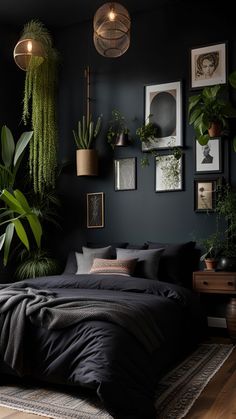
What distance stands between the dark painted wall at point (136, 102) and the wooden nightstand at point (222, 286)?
62 centimetres

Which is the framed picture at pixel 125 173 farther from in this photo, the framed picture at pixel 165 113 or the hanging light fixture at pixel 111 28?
the hanging light fixture at pixel 111 28

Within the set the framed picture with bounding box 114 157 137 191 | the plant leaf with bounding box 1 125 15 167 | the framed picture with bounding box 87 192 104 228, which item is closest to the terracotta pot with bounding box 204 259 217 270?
the framed picture with bounding box 114 157 137 191

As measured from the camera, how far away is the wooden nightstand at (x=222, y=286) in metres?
4.52

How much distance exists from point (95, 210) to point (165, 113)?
1411 mm

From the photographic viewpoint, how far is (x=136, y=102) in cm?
561

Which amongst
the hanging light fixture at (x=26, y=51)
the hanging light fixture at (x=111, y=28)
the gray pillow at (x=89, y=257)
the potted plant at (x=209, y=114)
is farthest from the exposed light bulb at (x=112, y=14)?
the gray pillow at (x=89, y=257)

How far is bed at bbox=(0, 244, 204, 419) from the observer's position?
9.09 feet

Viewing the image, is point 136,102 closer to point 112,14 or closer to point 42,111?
point 42,111

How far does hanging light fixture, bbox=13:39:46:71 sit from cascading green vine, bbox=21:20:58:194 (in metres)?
0.63

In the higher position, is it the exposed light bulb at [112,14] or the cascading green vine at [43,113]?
the exposed light bulb at [112,14]

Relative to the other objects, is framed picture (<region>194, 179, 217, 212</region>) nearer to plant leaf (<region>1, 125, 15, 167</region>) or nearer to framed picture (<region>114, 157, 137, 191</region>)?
framed picture (<region>114, 157, 137, 191</region>)

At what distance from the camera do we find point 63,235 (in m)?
5.98

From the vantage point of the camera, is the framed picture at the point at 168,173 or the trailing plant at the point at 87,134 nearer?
the framed picture at the point at 168,173

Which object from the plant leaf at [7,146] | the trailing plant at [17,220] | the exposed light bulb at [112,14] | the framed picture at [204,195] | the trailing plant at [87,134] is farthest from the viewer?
the trailing plant at [87,134]
